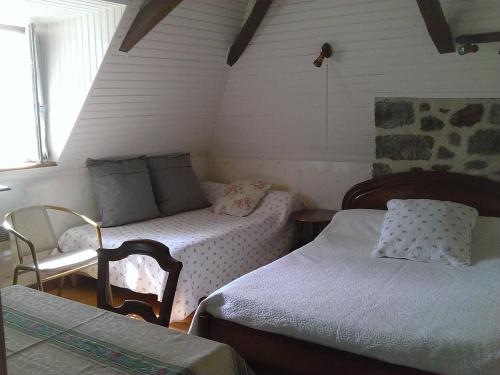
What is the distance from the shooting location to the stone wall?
3.16 meters

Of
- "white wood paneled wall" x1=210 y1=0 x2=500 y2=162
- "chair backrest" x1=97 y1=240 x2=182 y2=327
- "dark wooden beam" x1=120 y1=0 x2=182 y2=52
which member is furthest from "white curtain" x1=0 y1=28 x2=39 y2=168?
"chair backrest" x1=97 y1=240 x2=182 y2=327

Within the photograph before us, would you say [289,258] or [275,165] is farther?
[275,165]

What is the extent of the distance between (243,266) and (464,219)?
5.13 feet

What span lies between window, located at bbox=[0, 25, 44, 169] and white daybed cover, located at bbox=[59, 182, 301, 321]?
26.0 inches

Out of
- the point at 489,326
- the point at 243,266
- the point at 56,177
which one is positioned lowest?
the point at 243,266

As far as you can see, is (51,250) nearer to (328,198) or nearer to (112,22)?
(112,22)

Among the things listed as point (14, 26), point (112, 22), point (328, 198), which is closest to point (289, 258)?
point (328, 198)

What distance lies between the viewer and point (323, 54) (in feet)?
10.9

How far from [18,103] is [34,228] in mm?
924

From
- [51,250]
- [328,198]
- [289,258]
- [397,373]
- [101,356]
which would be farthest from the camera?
[328,198]

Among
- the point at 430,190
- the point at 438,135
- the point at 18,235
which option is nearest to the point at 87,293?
the point at 18,235

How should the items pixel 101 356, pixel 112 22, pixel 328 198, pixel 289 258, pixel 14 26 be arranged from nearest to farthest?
pixel 101 356 → pixel 289 258 → pixel 112 22 → pixel 14 26 → pixel 328 198

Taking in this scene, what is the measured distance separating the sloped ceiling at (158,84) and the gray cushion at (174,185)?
0.66 feet

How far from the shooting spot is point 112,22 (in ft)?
9.64
